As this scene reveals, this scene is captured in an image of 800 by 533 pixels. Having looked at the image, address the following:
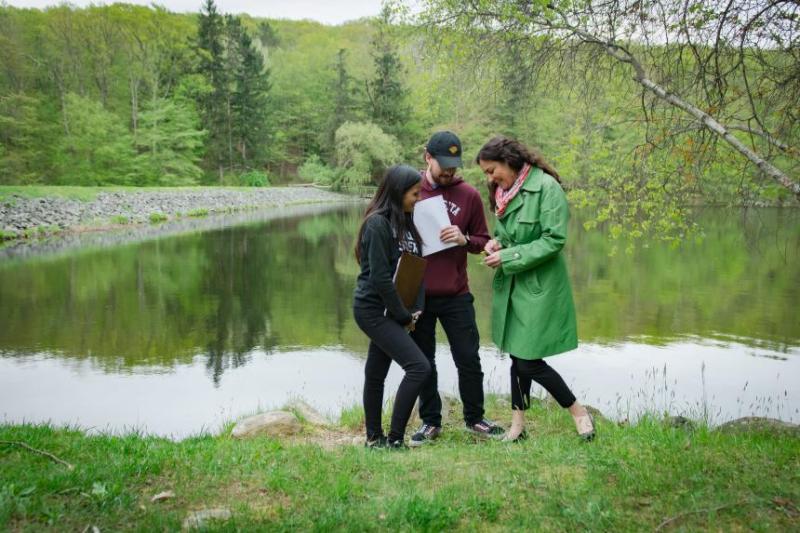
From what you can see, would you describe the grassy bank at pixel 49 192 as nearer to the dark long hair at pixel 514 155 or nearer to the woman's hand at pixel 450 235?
the woman's hand at pixel 450 235

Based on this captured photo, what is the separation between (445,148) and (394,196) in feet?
1.66

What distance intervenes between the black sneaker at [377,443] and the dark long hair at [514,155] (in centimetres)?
192

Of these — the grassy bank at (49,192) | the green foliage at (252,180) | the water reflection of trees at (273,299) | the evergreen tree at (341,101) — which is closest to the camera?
the water reflection of trees at (273,299)

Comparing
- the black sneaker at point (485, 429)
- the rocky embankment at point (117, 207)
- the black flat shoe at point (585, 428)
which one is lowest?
the rocky embankment at point (117, 207)

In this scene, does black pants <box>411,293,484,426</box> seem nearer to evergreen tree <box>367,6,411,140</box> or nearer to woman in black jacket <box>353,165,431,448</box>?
woman in black jacket <box>353,165,431,448</box>

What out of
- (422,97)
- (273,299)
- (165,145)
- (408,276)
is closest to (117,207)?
(165,145)

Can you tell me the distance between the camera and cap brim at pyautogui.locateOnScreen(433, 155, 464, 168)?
377 cm

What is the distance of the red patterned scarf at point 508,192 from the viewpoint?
11.7ft

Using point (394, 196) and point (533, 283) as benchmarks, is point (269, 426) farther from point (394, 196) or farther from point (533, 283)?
point (533, 283)

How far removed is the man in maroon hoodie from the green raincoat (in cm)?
44

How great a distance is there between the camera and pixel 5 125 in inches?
1168

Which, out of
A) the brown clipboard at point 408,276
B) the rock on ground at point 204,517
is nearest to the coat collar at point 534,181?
the brown clipboard at point 408,276

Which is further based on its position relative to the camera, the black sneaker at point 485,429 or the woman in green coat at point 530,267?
the black sneaker at point 485,429

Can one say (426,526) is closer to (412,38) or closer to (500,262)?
(500,262)
